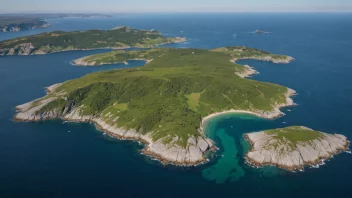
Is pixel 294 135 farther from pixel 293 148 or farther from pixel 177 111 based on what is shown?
pixel 177 111

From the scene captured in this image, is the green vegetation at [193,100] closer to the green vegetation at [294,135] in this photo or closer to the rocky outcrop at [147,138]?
the rocky outcrop at [147,138]

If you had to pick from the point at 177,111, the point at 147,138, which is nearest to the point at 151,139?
the point at 147,138

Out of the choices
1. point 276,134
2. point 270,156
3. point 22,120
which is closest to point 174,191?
point 270,156

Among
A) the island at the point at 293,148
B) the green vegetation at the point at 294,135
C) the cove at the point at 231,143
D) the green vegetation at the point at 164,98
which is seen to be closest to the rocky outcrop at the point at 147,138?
the green vegetation at the point at 164,98

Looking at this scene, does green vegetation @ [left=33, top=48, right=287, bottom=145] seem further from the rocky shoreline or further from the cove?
the cove

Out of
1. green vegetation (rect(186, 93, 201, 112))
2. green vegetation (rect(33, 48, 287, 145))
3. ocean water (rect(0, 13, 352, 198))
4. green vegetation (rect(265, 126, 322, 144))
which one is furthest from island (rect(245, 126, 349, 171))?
green vegetation (rect(186, 93, 201, 112))

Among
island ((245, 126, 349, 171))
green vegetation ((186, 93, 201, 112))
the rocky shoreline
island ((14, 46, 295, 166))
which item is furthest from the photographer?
green vegetation ((186, 93, 201, 112))

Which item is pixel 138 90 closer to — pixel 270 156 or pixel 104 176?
pixel 104 176

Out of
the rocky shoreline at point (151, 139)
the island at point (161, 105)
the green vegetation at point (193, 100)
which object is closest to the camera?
the rocky shoreline at point (151, 139)
